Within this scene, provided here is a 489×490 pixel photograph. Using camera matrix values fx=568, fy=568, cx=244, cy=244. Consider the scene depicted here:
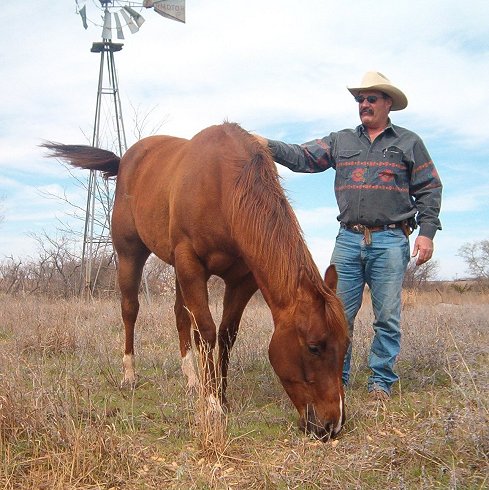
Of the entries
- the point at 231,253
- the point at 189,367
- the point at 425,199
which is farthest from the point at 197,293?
the point at 425,199

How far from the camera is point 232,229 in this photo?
3.76 metres

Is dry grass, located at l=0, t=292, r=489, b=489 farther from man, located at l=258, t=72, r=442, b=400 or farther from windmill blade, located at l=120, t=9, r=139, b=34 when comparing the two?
windmill blade, located at l=120, t=9, r=139, b=34

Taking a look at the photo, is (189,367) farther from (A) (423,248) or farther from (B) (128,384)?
(A) (423,248)

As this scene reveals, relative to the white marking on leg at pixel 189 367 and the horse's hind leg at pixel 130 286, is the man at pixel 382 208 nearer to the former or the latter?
the white marking on leg at pixel 189 367

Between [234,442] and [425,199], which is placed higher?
[425,199]

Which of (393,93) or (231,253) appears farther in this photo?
(393,93)

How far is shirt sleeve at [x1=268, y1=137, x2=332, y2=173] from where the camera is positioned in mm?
4523

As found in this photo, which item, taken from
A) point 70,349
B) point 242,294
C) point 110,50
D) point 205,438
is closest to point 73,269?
point 110,50

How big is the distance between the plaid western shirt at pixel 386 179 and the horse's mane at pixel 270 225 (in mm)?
772

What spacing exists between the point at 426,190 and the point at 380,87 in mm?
853

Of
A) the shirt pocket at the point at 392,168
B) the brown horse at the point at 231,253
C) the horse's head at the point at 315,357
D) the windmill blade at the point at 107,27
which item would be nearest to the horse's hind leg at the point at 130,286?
the brown horse at the point at 231,253

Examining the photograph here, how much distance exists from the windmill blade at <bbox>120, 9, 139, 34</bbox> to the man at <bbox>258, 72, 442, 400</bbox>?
30.6 ft

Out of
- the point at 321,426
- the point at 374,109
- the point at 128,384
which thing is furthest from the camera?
the point at 128,384

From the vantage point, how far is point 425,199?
14.2 ft
